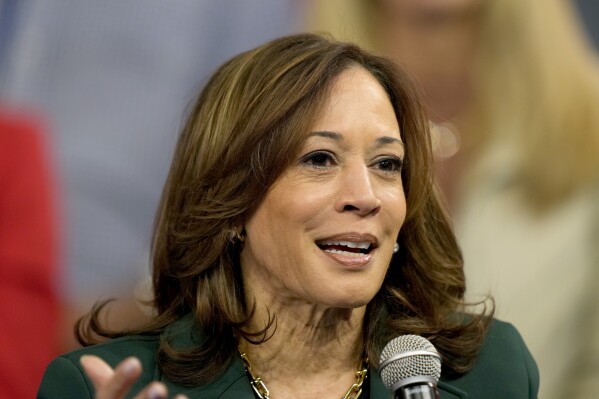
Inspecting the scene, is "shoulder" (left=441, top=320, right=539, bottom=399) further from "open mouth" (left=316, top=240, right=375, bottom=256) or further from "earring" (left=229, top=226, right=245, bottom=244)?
"earring" (left=229, top=226, right=245, bottom=244)

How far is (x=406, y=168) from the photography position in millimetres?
2693

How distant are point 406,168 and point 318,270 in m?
0.45

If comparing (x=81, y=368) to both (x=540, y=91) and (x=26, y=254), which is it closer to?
(x=26, y=254)

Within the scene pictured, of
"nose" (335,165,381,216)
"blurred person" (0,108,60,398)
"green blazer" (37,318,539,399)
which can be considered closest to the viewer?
"nose" (335,165,381,216)

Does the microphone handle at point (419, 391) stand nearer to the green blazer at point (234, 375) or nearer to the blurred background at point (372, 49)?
the green blazer at point (234, 375)

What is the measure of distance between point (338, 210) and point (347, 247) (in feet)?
0.35

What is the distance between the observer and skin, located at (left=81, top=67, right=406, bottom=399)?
2391 mm

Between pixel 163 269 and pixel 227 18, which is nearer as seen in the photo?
pixel 163 269

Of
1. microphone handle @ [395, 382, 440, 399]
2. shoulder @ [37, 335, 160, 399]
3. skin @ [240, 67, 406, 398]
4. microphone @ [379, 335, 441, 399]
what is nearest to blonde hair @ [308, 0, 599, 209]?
skin @ [240, 67, 406, 398]

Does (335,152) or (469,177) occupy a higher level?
(335,152)

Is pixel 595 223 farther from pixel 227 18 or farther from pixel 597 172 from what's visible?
pixel 227 18

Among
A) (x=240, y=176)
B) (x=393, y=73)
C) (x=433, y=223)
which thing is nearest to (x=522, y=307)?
(x=433, y=223)

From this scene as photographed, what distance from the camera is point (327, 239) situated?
95.0 inches

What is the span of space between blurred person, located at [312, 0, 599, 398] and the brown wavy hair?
0.70 metres
